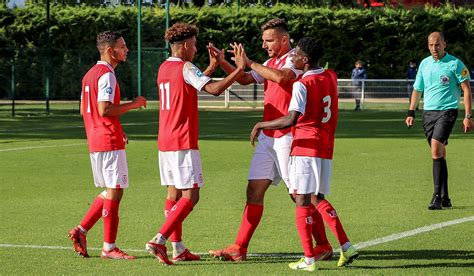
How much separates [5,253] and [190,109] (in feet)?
7.07

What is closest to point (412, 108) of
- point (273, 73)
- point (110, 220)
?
point (273, 73)

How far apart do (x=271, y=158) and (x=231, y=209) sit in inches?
147

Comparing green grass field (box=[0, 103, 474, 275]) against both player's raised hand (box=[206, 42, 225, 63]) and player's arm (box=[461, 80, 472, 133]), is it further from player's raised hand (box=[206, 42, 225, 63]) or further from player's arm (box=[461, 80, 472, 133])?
player's raised hand (box=[206, 42, 225, 63])

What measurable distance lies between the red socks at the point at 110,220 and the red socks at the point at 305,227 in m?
1.66

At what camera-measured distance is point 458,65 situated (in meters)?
14.7

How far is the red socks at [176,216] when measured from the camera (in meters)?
10.3

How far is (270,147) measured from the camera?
34.9ft

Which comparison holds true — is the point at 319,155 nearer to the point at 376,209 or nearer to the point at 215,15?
the point at 376,209

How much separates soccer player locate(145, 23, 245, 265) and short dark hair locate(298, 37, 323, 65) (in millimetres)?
542

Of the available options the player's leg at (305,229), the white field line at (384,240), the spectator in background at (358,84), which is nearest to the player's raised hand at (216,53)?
the player's leg at (305,229)

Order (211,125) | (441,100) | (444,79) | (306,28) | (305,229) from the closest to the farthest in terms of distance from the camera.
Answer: (305,229)
(444,79)
(441,100)
(211,125)
(306,28)

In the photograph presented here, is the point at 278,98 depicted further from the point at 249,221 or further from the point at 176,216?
the point at 176,216

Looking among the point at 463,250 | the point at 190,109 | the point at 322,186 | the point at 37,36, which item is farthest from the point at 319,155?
the point at 37,36

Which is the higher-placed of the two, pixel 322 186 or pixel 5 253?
pixel 322 186
